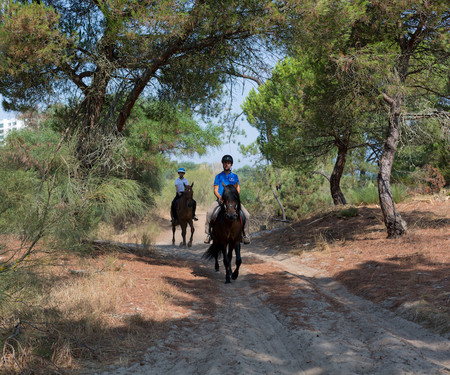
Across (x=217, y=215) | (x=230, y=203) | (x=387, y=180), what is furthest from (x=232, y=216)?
(x=387, y=180)

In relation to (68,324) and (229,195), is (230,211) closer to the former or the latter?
(229,195)

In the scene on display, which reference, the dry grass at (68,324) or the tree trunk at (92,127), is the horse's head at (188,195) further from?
the dry grass at (68,324)

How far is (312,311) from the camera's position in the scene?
6.43 m

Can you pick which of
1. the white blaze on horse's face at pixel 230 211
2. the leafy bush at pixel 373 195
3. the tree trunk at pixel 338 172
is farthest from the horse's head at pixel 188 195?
the leafy bush at pixel 373 195

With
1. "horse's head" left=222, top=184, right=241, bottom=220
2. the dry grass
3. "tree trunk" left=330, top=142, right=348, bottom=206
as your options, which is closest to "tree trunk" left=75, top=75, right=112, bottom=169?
"horse's head" left=222, top=184, right=241, bottom=220

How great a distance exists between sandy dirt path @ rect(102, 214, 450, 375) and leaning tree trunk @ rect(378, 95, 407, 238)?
→ 4757 millimetres

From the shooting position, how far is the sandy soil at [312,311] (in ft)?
14.3

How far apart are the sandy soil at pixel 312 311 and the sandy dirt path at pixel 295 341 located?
1 cm

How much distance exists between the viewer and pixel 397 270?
344 inches

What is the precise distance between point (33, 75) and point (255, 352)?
8735 millimetres

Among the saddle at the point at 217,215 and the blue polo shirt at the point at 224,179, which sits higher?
the blue polo shirt at the point at 224,179

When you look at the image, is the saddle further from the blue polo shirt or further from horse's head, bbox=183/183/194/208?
horse's head, bbox=183/183/194/208

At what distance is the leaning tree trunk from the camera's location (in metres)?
11.7

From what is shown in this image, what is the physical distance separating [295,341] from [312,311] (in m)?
1.42
